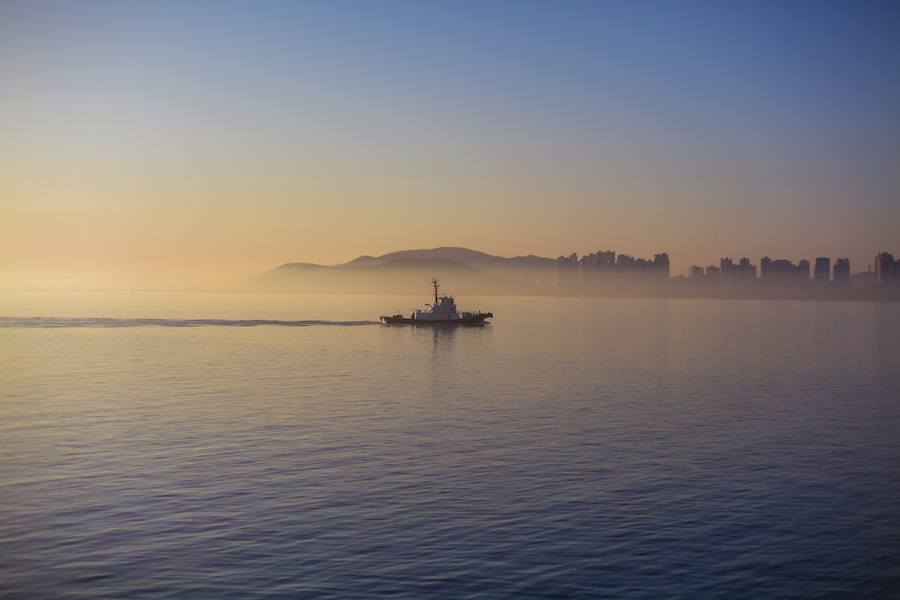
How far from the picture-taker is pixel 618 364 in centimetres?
11012

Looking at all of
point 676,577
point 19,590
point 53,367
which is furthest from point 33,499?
point 53,367

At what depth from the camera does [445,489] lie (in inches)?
1443

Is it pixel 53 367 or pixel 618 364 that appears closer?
pixel 53 367

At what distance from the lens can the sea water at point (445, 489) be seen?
25.8 m

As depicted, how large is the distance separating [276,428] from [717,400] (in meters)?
42.0

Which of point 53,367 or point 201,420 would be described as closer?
point 201,420

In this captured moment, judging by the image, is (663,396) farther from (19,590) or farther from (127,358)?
(127,358)

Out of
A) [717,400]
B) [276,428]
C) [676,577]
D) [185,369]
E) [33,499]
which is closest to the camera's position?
[676,577]

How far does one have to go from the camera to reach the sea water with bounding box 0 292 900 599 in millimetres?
25797

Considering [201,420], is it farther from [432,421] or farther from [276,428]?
[432,421]

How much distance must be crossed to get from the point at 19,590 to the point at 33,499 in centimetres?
1202

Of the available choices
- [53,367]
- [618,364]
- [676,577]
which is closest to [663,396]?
[618,364]

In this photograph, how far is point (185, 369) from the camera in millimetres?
98625

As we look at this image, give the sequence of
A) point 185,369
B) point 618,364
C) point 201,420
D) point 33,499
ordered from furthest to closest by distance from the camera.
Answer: point 618,364 < point 185,369 < point 201,420 < point 33,499
